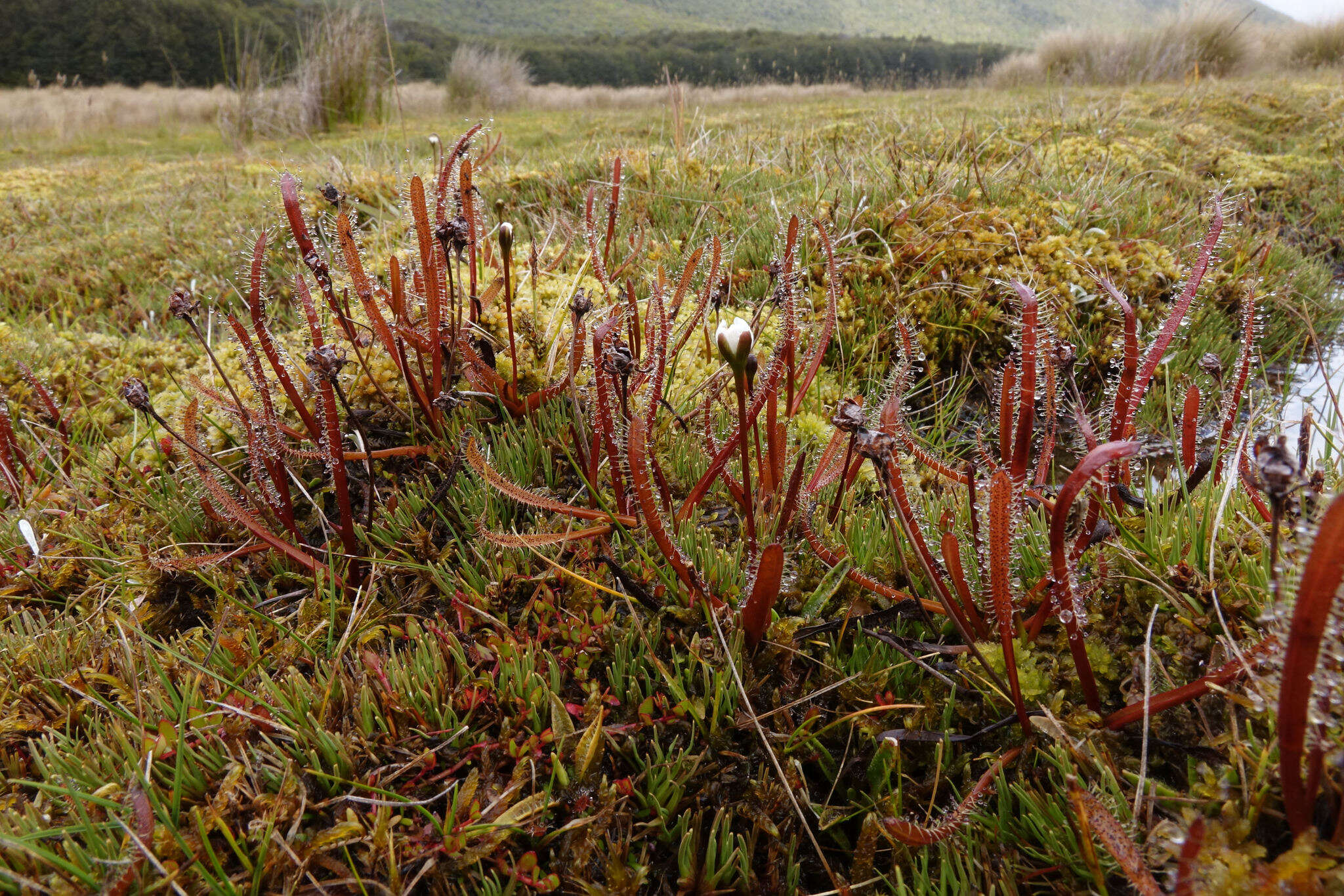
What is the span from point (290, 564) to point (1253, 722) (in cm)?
201

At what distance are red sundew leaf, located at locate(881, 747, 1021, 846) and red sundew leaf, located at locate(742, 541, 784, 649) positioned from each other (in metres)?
0.39

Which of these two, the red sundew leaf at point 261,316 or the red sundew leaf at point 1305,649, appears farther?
the red sundew leaf at point 261,316

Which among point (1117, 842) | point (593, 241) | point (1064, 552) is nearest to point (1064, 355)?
point (1064, 552)

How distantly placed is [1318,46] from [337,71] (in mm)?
17558

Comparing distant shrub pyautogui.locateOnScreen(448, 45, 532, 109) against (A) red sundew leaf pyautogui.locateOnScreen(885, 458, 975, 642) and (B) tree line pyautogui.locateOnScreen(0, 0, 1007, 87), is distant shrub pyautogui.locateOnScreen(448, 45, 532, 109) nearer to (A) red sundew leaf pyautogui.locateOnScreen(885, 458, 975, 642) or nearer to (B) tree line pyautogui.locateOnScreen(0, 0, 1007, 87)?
(B) tree line pyautogui.locateOnScreen(0, 0, 1007, 87)

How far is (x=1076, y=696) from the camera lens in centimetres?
128

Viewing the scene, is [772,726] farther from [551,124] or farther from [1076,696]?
[551,124]

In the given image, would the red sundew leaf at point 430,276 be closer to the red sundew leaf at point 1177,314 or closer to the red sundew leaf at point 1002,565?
the red sundew leaf at point 1002,565

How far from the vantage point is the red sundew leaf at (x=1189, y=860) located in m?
0.75

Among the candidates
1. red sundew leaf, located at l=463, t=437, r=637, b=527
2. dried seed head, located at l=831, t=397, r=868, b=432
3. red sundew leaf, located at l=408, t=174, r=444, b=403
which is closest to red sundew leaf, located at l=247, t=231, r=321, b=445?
red sundew leaf, located at l=408, t=174, r=444, b=403

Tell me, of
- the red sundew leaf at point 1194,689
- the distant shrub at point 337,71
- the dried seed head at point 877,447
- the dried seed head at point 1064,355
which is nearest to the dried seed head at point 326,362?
the dried seed head at point 877,447

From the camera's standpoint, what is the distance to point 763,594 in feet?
4.10

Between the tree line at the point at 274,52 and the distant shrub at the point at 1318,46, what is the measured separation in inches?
694

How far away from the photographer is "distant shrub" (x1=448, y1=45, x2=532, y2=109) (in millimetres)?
15336
